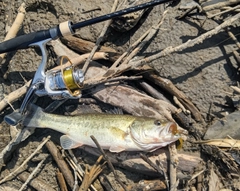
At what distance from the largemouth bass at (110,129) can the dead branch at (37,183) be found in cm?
66

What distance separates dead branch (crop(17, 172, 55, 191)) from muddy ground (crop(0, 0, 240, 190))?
72mm

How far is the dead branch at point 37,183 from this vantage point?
14.6 feet

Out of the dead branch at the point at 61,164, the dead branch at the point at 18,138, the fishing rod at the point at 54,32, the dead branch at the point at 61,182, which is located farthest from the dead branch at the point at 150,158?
the fishing rod at the point at 54,32

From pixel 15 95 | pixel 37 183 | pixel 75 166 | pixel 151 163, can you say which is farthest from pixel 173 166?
pixel 15 95

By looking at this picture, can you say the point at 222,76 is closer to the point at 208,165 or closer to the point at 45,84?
the point at 208,165

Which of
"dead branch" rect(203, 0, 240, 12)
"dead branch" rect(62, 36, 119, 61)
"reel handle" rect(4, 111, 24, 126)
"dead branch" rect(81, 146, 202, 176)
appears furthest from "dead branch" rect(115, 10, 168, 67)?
"reel handle" rect(4, 111, 24, 126)

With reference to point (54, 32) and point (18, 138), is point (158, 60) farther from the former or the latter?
point (18, 138)

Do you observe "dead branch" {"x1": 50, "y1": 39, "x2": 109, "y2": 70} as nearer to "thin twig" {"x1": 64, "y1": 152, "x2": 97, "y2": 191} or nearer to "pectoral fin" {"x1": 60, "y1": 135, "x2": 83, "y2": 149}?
"pectoral fin" {"x1": 60, "y1": 135, "x2": 83, "y2": 149}

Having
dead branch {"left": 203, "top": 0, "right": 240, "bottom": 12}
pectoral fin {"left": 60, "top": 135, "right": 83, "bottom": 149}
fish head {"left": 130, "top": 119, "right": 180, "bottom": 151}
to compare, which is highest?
dead branch {"left": 203, "top": 0, "right": 240, "bottom": 12}

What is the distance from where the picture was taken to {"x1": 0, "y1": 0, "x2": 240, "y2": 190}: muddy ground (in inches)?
163

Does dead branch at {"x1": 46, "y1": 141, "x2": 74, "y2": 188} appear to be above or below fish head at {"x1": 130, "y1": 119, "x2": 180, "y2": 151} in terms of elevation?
below

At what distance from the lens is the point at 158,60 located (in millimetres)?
4254

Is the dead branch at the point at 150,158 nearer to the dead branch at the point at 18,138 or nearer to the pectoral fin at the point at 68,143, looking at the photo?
the pectoral fin at the point at 68,143

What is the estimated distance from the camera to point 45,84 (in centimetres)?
381
